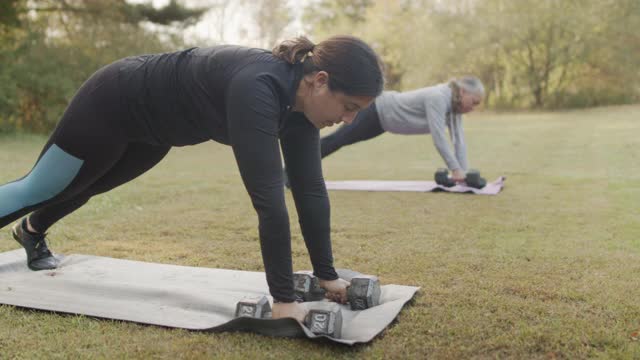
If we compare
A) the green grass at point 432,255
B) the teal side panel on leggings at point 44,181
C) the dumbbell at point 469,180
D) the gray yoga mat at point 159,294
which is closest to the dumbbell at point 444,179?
the dumbbell at point 469,180

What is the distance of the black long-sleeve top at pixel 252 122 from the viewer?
2.55 metres

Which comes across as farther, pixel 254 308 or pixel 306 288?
pixel 306 288

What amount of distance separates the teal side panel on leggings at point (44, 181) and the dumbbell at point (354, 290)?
1.19m

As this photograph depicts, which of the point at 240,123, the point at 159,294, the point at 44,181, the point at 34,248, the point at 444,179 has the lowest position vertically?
the point at 444,179

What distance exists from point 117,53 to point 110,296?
1714 cm

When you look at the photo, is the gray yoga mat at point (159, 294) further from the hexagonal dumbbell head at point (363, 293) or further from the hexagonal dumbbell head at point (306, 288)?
the hexagonal dumbbell head at point (306, 288)

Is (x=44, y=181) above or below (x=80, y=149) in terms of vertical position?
below

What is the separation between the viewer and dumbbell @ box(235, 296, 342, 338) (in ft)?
8.76

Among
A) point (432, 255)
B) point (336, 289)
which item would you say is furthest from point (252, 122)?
point (432, 255)

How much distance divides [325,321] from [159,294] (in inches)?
40.2

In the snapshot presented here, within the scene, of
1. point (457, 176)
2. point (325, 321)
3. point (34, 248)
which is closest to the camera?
point (325, 321)

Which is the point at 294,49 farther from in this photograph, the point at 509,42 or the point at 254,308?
the point at 509,42

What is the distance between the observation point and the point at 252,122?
2520mm

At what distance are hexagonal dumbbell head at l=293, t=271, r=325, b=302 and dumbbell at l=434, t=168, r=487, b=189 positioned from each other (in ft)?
14.0
